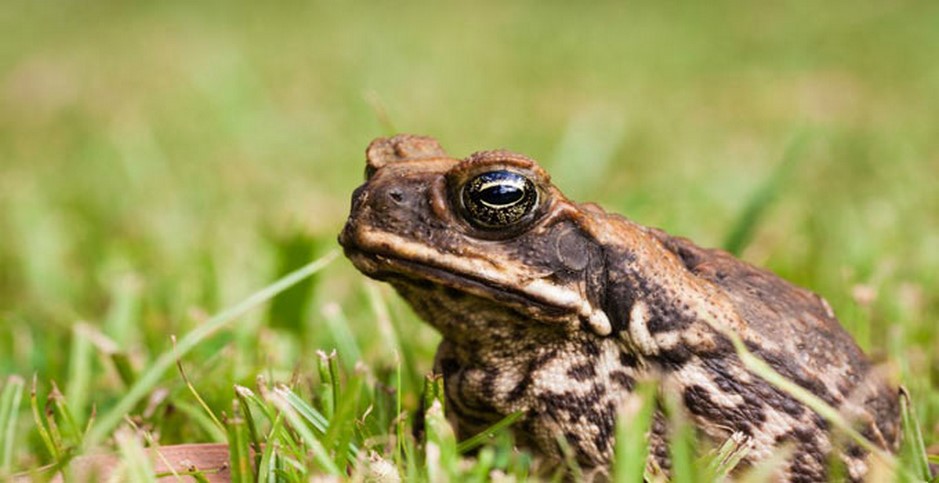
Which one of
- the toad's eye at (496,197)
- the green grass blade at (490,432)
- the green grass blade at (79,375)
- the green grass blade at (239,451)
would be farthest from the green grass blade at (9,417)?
the toad's eye at (496,197)

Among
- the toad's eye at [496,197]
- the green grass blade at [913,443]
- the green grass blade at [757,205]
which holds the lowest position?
the green grass blade at [913,443]

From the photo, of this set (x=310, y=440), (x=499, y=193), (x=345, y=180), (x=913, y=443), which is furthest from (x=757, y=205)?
(x=345, y=180)

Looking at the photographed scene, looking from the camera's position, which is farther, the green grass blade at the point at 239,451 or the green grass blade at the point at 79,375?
the green grass blade at the point at 79,375

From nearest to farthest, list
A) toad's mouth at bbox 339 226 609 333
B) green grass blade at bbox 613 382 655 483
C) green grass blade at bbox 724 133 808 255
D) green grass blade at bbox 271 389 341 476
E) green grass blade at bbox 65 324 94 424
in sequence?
1. green grass blade at bbox 613 382 655 483
2. green grass blade at bbox 271 389 341 476
3. toad's mouth at bbox 339 226 609 333
4. green grass blade at bbox 65 324 94 424
5. green grass blade at bbox 724 133 808 255

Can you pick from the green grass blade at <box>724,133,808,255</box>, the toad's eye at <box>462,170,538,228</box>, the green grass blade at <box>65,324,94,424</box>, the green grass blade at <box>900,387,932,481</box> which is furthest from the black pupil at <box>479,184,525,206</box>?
the green grass blade at <box>724,133,808,255</box>

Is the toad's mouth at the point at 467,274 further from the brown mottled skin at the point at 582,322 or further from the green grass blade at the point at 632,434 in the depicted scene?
the green grass blade at the point at 632,434

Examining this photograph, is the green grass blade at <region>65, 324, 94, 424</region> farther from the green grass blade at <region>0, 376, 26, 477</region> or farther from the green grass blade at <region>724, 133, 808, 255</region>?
the green grass blade at <region>724, 133, 808, 255</region>
